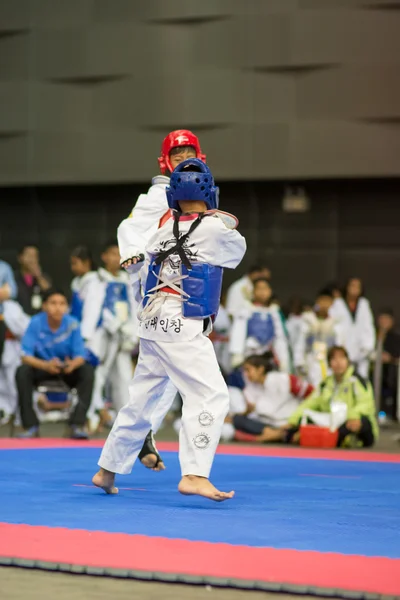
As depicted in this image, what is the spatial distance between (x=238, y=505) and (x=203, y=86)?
30.3ft

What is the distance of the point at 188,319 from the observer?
5094 mm

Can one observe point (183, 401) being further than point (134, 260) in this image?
No

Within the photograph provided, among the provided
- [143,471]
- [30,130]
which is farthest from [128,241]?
[30,130]

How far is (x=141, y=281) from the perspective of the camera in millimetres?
5441

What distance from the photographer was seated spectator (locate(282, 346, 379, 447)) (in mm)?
8984

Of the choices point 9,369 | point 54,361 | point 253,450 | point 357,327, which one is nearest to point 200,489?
point 253,450

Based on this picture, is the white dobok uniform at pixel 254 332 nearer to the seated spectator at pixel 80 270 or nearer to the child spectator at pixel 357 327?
the seated spectator at pixel 80 270

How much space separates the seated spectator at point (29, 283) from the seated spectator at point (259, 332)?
206 centimetres

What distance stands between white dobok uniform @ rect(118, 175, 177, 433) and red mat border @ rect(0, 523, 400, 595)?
1.75 meters

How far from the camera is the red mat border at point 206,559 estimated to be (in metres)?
3.47

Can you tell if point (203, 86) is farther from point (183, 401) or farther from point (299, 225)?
point (183, 401)

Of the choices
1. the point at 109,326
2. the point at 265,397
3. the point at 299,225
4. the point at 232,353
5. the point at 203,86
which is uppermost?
the point at 203,86

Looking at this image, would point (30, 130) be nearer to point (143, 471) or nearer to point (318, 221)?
point (318, 221)

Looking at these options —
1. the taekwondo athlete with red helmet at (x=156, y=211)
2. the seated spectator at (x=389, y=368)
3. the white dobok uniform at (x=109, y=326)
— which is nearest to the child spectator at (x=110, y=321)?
the white dobok uniform at (x=109, y=326)
